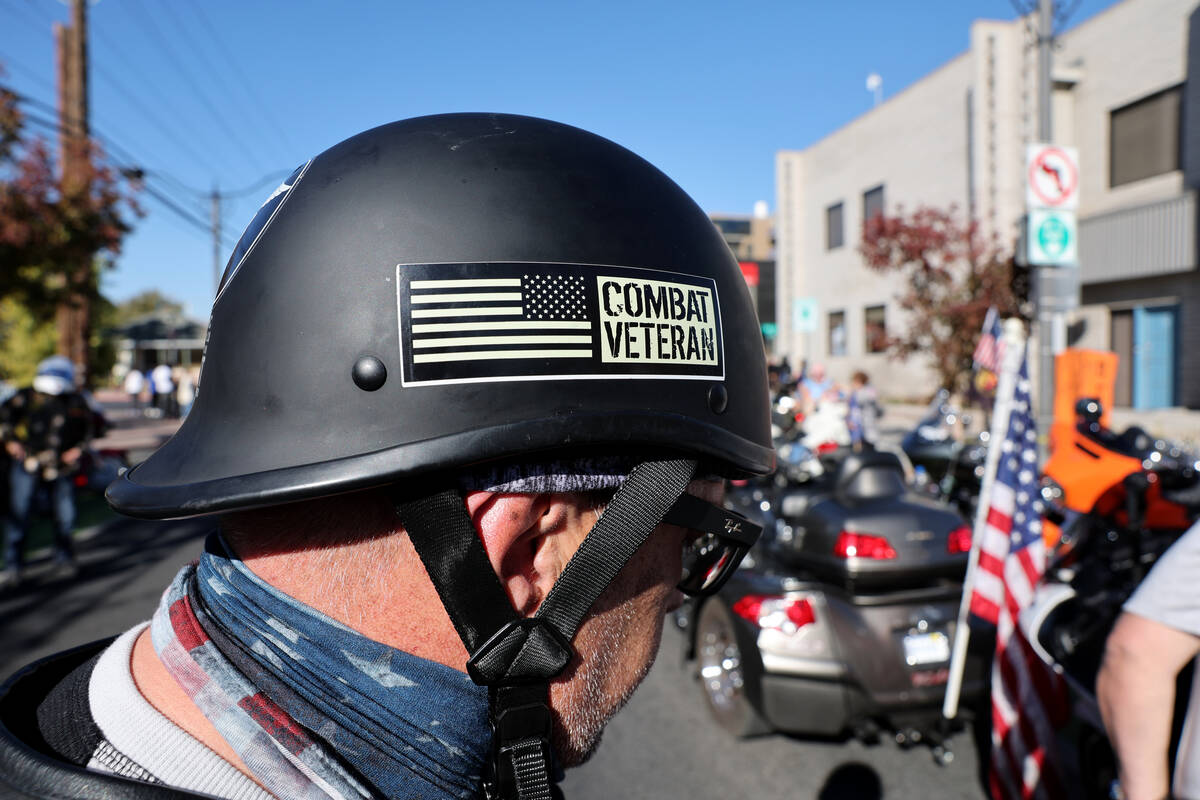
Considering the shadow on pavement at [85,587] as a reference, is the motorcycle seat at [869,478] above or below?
above

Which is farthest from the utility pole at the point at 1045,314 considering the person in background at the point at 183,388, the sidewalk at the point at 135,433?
the person in background at the point at 183,388

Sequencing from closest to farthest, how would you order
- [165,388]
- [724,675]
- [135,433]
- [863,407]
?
[724,675] → [863,407] → [135,433] → [165,388]

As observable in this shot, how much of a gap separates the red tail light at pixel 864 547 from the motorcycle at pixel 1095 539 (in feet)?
2.25

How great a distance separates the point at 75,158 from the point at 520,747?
52.8 ft

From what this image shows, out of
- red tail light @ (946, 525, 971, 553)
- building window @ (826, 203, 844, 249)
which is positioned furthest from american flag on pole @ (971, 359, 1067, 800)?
building window @ (826, 203, 844, 249)

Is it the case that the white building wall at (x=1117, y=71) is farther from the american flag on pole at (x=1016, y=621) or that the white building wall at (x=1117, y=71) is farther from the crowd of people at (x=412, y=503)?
the crowd of people at (x=412, y=503)

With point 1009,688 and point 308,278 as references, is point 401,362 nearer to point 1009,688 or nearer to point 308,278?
point 308,278

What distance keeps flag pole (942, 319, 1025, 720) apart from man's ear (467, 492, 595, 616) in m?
3.42

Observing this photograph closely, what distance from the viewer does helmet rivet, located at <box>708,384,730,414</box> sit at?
1412mm

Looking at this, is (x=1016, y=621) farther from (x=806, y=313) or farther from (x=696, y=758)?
(x=806, y=313)

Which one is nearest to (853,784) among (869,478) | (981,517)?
(981,517)

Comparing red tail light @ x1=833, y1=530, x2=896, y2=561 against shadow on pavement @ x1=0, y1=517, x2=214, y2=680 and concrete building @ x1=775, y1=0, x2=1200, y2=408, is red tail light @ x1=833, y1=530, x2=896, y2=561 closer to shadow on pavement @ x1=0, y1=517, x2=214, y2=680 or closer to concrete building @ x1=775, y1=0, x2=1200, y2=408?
shadow on pavement @ x1=0, y1=517, x2=214, y2=680

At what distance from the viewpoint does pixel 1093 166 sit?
67.9 ft

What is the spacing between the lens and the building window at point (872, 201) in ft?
87.8
